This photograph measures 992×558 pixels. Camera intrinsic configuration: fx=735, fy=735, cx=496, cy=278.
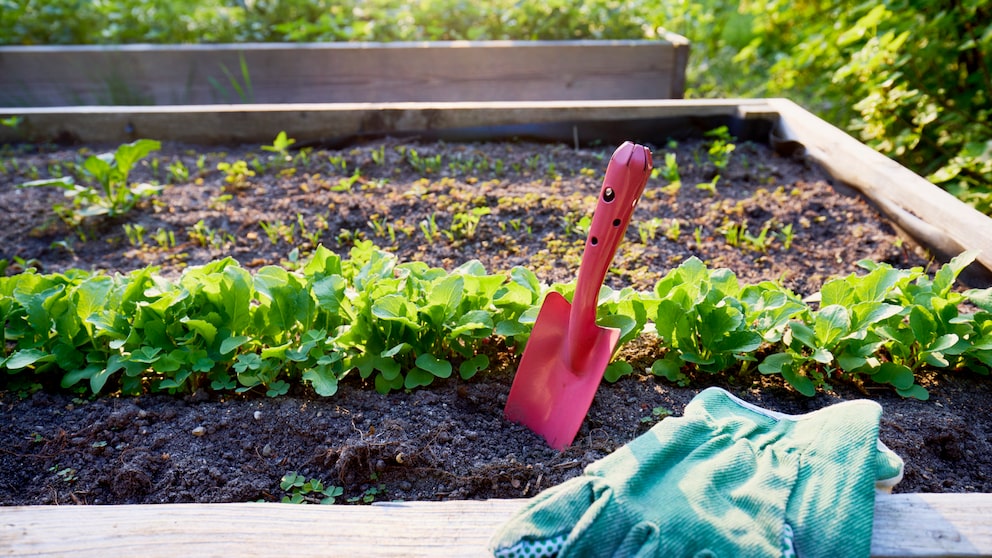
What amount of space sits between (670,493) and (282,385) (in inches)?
34.8

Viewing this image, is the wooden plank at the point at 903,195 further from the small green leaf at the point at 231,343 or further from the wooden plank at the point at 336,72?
the small green leaf at the point at 231,343

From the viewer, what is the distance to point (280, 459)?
1423 mm

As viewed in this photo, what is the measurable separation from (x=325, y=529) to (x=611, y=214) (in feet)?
2.25

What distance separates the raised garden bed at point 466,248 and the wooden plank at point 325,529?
25 cm

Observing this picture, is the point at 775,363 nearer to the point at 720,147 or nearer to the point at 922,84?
the point at 720,147

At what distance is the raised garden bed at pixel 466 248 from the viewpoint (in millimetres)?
1388

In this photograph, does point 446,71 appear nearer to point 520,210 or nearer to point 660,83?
point 660,83

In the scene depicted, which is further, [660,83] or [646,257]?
[660,83]

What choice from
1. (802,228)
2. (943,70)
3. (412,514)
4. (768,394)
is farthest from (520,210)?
(943,70)

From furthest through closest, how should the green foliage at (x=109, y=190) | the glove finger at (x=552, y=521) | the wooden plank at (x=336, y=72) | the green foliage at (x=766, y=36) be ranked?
1. the wooden plank at (x=336, y=72)
2. the green foliage at (x=766, y=36)
3. the green foliage at (x=109, y=190)
4. the glove finger at (x=552, y=521)

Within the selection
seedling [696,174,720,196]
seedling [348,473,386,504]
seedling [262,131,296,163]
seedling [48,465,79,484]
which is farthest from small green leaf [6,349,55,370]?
seedling [696,174,720,196]

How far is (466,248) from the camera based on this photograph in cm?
233

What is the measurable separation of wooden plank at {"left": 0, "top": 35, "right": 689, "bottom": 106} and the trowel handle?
2980mm

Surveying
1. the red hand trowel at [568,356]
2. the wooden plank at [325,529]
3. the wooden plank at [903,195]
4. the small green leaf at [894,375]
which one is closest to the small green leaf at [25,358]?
the wooden plank at [325,529]
